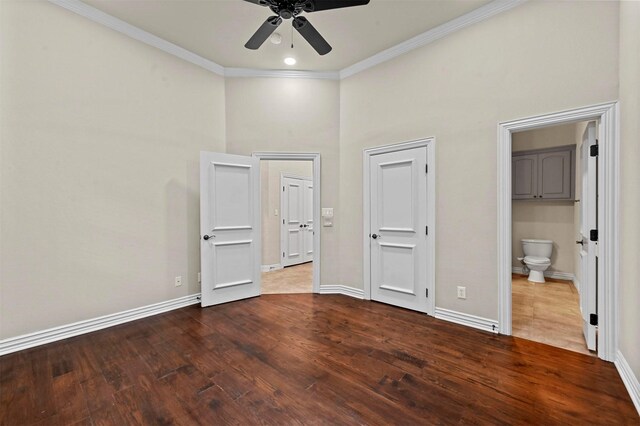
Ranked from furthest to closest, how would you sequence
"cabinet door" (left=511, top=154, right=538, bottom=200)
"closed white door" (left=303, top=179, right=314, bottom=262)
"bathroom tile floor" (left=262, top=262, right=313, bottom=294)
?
"closed white door" (left=303, top=179, right=314, bottom=262)
"cabinet door" (left=511, top=154, right=538, bottom=200)
"bathroom tile floor" (left=262, top=262, right=313, bottom=294)

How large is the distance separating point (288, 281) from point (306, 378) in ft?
9.62

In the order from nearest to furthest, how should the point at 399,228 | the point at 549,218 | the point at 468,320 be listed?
1. the point at 468,320
2. the point at 399,228
3. the point at 549,218

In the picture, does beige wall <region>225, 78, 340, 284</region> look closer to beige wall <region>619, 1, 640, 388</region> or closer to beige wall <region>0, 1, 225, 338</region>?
beige wall <region>0, 1, 225, 338</region>

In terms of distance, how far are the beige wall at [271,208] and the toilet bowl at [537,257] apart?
4305 mm

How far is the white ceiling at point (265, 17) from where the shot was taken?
2.88 m

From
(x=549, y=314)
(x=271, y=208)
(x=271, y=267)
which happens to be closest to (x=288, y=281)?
(x=271, y=267)

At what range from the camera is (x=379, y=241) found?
12.6 ft

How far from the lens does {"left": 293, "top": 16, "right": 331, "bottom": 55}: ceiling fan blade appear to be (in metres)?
2.39

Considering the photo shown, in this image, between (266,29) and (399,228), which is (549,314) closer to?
(399,228)

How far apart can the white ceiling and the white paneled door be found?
9.69 feet

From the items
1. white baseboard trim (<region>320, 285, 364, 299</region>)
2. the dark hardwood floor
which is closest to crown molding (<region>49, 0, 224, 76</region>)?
the dark hardwood floor

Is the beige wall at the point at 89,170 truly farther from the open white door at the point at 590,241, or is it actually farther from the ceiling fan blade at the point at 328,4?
the open white door at the point at 590,241

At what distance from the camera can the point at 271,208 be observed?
615cm

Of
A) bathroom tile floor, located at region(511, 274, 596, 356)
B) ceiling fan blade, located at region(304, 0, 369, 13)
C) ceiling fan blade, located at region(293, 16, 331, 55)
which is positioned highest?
ceiling fan blade, located at region(304, 0, 369, 13)
